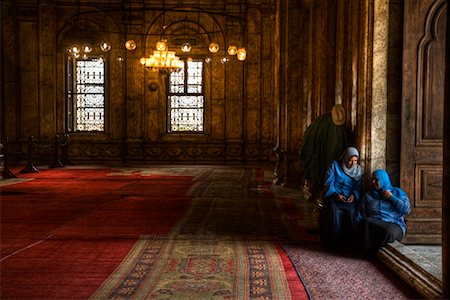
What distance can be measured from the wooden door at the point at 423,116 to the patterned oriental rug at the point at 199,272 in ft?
5.39

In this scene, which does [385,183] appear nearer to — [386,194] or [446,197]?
[386,194]

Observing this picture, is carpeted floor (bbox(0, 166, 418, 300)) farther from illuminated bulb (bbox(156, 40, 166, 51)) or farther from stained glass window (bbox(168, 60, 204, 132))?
stained glass window (bbox(168, 60, 204, 132))

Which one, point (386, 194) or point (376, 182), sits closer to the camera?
point (386, 194)

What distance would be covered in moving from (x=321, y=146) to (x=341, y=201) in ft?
5.75

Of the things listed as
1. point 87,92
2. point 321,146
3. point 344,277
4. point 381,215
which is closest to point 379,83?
point 381,215

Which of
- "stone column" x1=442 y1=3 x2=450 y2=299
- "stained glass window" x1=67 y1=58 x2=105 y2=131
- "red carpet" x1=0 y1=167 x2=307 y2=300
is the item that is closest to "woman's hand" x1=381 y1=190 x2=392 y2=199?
"red carpet" x1=0 y1=167 x2=307 y2=300

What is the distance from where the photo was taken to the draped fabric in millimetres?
6785

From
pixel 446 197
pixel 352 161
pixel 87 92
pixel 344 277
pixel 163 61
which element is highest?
pixel 163 61

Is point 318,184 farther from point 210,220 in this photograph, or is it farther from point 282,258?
point 282,258

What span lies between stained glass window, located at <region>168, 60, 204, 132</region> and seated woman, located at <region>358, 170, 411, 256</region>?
12.8 m

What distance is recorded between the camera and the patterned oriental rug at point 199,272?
13.8ft

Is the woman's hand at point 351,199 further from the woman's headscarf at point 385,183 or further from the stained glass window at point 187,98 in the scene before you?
the stained glass window at point 187,98

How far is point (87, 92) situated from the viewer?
18.0 meters

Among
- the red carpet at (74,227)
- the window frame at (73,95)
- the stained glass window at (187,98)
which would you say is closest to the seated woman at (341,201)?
the red carpet at (74,227)
